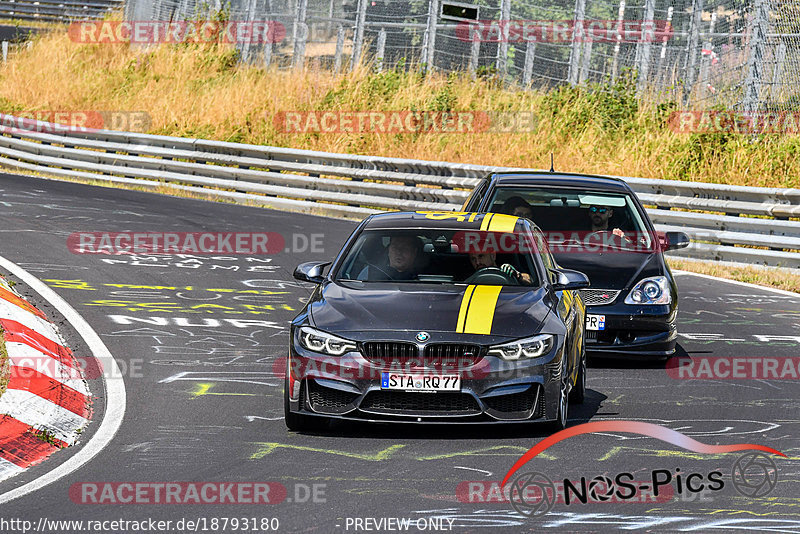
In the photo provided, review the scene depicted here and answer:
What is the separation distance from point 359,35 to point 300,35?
1746 millimetres

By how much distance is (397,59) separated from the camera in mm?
30125

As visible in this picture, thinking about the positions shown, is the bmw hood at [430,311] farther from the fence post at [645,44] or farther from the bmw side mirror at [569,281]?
the fence post at [645,44]

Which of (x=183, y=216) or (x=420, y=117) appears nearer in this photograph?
(x=183, y=216)

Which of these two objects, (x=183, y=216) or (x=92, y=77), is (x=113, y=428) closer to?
(x=183, y=216)

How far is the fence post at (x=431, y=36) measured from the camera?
2812cm

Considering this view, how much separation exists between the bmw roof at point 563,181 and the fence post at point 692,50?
510 inches

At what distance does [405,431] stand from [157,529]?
253cm

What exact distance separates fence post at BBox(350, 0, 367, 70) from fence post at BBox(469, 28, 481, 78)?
2.63 m

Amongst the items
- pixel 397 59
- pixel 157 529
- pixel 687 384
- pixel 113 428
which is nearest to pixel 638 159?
pixel 397 59

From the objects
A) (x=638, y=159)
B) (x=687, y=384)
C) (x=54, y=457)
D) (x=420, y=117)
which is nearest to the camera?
(x=54, y=457)

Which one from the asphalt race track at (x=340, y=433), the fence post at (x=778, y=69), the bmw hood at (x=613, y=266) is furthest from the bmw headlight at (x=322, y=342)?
the fence post at (x=778, y=69)

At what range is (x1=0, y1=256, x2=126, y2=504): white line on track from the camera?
6.66 meters

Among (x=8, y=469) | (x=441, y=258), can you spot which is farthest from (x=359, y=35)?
(x=8, y=469)

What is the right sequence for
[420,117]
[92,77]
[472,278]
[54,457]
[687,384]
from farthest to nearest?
1. [92,77]
2. [420,117]
3. [687,384]
4. [472,278]
5. [54,457]
